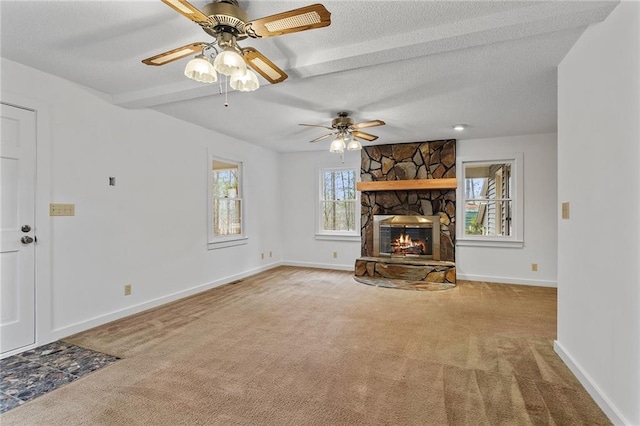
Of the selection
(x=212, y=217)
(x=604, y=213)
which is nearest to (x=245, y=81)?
(x=604, y=213)

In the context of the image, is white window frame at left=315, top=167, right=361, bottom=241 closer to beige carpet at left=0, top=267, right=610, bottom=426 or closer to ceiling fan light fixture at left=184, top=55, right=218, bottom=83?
beige carpet at left=0, top=267, right=610, bottom=426

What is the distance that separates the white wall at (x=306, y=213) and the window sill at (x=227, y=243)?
4.22ft

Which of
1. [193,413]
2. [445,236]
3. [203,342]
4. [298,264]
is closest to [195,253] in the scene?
[203,342]

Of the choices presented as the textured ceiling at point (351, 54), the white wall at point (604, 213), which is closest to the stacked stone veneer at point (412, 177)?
the textured ceiling at point (351, 54)

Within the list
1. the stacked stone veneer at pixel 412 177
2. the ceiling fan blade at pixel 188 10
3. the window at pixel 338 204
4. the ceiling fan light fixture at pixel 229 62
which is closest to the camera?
the ceiling fan blade at pixel 188 10

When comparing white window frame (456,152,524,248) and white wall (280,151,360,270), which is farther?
white wall (280,151,360,270)

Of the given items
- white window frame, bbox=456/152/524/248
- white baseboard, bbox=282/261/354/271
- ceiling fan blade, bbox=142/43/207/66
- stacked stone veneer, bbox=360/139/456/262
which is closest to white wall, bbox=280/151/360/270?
white baseboard, bbox=282/261/354/271

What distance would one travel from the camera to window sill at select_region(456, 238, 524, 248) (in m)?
5.14

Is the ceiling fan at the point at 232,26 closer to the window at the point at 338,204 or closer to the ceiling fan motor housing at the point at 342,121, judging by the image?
the ceiling fan motor housing at the point at 342,121

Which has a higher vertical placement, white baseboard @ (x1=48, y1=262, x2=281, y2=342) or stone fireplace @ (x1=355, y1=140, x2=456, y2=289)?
stone fireplace @ (x1=355, y1=140, x2=456, y2=289)

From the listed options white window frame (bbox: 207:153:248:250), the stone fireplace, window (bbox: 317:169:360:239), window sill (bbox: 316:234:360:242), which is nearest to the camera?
white window frame (bbox: 207:153:248:250)

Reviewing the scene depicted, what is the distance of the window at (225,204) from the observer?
488 cm

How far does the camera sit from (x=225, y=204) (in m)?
5.27

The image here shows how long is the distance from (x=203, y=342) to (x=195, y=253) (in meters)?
1.90
